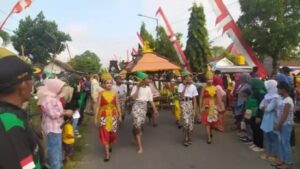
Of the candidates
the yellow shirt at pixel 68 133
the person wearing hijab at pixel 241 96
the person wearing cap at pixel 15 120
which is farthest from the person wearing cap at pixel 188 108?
the person wearing cap at pixel 15 120

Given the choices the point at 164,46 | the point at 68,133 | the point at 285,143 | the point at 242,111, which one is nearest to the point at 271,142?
the point at 285,143

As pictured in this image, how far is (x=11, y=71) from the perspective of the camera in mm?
2062

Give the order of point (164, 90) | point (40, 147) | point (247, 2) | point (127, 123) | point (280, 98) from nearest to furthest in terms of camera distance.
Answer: point (40, 147) < point (280, 98) < point (127, 123) < point (164, 90) < point (247, 2)

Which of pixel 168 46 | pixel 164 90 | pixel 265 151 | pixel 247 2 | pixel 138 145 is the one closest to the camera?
pixel 265 151

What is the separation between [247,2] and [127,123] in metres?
20.3

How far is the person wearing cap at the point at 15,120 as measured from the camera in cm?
187

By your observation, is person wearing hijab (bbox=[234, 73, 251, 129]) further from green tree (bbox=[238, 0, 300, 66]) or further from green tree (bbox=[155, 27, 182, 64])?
green tree (bbox=[155, 27, 182, 64])

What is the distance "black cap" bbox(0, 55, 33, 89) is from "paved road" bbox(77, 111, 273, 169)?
249 inches

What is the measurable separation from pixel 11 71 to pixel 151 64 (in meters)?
11.8

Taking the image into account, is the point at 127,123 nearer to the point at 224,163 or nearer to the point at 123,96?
the point at 123,96

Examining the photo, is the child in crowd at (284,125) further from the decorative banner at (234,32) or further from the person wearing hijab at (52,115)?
the person wearing hijab at (52,115)

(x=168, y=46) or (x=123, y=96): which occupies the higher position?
(x=168, y=46)

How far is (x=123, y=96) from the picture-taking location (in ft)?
46.9

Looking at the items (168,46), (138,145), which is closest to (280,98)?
(138,145)
